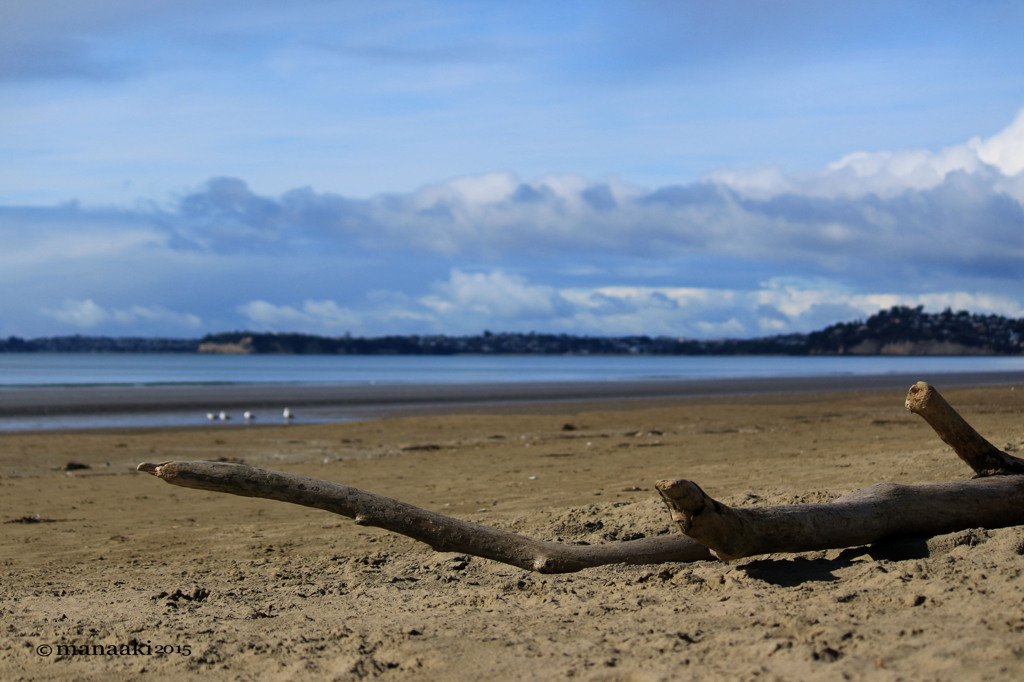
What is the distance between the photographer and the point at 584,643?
430 cm

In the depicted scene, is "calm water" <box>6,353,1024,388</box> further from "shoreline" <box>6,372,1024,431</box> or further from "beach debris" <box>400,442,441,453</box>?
"beach debris" <box>400,442,441,453</box>

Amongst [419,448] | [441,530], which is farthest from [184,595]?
[419,448]

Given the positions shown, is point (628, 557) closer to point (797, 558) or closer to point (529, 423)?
point (797, 558)

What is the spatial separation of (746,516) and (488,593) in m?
1.69

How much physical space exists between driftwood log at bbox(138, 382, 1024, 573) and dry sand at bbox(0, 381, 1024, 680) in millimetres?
164

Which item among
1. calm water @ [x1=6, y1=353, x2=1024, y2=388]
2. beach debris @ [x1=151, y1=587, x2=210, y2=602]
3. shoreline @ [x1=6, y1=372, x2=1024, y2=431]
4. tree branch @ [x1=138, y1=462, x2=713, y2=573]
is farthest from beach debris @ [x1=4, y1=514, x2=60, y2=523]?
calm water @ [x1=6, y1=353, x2=1024, y2=388]

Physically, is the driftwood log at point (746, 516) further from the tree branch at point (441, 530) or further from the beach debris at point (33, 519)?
the beach debris at point (33, 519)

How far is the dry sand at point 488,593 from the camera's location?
3.95 meters

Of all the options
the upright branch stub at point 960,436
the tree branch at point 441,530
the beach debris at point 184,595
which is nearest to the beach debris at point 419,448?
the tree branch at point 441,530

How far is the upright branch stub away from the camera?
20.2 ft

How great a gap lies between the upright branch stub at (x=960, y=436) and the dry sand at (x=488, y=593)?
1031 mm

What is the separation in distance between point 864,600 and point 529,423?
56.3 feet

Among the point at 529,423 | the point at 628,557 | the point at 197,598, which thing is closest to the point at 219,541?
the point at 197,598

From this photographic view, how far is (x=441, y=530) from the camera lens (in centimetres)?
584
